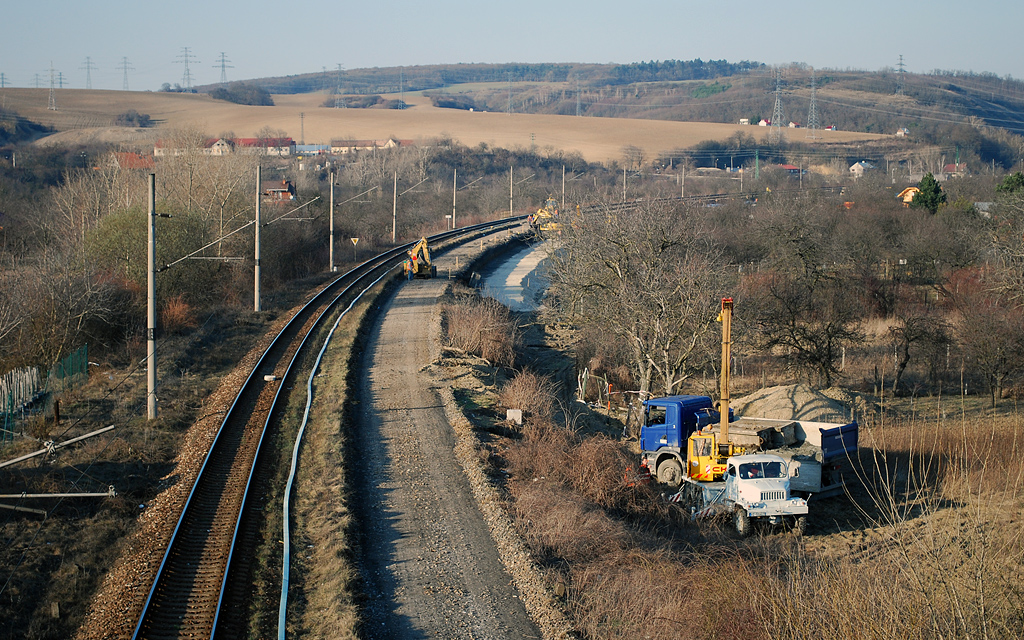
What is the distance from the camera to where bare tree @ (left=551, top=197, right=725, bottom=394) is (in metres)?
23.8

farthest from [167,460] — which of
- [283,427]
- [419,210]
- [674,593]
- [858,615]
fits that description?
[419,210]

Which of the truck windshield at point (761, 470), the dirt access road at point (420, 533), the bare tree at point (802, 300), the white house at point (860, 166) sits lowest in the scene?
the dirt access road at point (420, 533)

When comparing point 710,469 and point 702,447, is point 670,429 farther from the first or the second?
point 710,469

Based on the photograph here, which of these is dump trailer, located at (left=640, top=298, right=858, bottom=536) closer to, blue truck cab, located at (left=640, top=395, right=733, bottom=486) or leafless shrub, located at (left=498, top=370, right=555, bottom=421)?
blue truck cab, located at (left=640, top=395, right=733, bottom=486)

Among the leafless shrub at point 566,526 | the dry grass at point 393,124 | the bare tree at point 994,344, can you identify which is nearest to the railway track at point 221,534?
the leafless shrub at point 566,526

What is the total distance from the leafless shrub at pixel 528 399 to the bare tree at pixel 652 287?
3403mm

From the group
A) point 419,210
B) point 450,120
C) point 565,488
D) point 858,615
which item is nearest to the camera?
point 858,615

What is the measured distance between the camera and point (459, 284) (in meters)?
42.1

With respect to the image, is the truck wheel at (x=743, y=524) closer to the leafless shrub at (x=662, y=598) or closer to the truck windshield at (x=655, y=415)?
the leafless shrub at (x=662, y=598)

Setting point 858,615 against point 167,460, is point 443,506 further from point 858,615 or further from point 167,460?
point 858,615

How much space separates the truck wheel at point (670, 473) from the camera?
18250 mm

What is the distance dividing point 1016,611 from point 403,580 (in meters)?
8.20

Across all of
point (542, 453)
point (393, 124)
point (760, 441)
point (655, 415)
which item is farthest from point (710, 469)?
point (393, 124)

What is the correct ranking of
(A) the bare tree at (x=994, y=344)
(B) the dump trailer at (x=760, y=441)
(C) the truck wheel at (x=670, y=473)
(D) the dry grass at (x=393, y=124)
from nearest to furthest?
(B) the dump trailer at (x=760, y=441)
(C) the truck wheel at (x=670, y=473)
(A) the bare tree at (x=994, y=344)
(D) the dry grass at (x=393, y=124)
